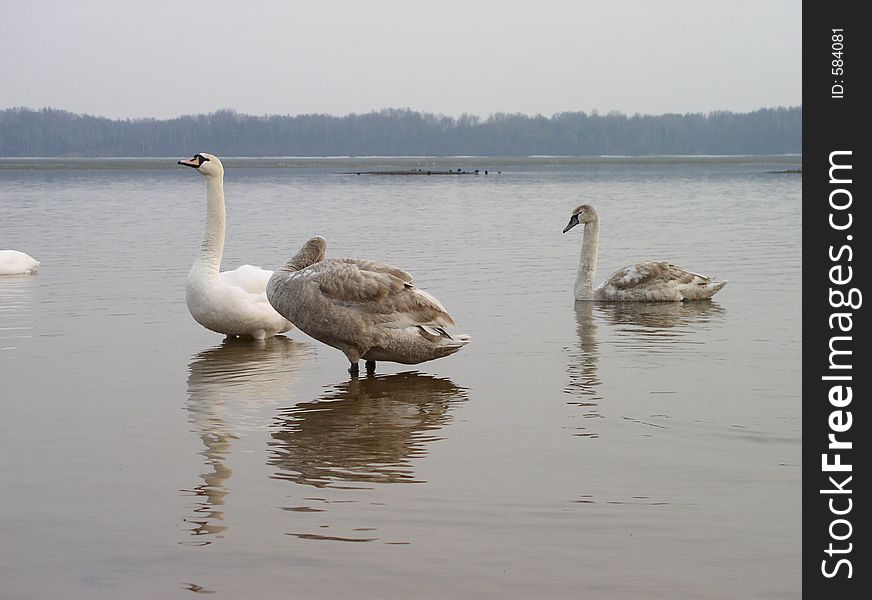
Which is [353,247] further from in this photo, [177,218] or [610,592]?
[610,592]

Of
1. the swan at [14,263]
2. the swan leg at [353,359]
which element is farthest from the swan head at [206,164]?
the swan at [14,263]

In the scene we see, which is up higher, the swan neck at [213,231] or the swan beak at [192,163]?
the swan beak at [192,163]

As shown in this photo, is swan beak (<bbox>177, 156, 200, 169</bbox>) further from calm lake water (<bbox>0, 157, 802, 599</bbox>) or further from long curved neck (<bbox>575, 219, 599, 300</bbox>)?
long curved neck (<bbox>575, 219, 599, 300</bbox>)

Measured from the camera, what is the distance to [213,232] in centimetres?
1247

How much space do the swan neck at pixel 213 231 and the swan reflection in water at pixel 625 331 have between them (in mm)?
3486

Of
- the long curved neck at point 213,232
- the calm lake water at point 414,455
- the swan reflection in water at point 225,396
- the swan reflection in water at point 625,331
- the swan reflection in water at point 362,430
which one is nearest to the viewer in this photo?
the calm lake water at point 414,455

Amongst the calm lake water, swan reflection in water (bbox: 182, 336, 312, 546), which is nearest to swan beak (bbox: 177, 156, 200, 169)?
the calm lake water

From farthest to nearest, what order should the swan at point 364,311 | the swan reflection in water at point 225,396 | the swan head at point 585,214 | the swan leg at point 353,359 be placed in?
the swan head at point 585,214 < the swan leg at point 353,359 < the swan at point 364,311 < the swan reflection in water at point 225,396

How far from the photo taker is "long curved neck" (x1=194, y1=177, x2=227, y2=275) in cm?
1203

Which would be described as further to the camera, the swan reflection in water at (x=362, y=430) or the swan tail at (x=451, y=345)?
the swan tail at (x=451, y=345)

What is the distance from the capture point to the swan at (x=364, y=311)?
974cm

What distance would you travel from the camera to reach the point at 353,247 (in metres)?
25.1

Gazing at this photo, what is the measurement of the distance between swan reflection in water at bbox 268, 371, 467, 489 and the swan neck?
2639mm

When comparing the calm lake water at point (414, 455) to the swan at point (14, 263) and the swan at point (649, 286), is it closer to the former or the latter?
the swan at point (649, 286)
